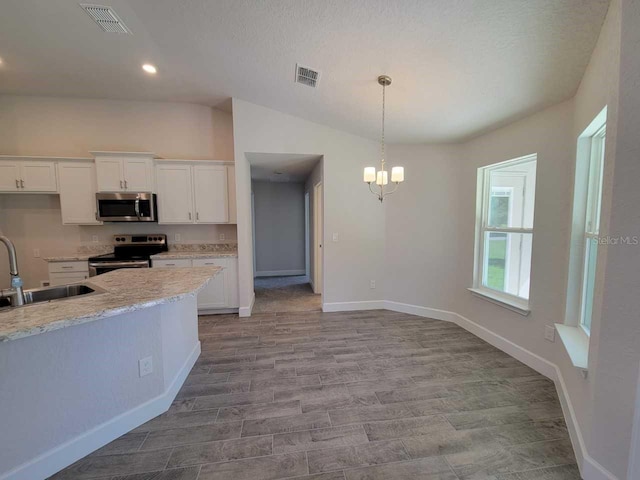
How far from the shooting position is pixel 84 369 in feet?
4.98

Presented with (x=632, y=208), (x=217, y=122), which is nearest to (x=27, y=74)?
(x=217, y=122)

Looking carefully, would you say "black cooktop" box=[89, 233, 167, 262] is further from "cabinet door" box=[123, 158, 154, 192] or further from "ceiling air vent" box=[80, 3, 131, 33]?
"ceiling air vent" box=[80, 3, 131, 33]

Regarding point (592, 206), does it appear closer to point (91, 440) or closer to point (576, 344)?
point (576, 344)

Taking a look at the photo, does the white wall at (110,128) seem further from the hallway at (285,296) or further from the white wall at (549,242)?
the white wall at (549,242)

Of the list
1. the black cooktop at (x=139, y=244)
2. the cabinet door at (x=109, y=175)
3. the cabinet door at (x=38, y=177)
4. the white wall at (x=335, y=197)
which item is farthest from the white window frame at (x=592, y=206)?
the cabinet door at (x=38, y=177)

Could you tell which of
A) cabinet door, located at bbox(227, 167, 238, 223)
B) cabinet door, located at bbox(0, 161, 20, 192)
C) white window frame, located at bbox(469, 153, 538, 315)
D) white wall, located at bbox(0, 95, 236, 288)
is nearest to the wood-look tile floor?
white window frame, located at bbox(469, 153, 538, 315)

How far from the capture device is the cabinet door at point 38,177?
356 cm

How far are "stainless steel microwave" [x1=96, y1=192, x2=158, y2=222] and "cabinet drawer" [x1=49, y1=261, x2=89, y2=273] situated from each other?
26.3 inches

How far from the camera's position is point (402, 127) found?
3150mm

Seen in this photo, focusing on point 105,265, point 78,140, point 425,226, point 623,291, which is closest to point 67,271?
point 105,265

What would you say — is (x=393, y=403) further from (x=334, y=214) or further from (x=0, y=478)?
(x=334, y=214)

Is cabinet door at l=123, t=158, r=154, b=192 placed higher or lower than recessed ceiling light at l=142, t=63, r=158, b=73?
lower

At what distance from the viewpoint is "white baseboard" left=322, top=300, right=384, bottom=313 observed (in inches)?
153

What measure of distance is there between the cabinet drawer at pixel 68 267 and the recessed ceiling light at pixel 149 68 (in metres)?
2.69
